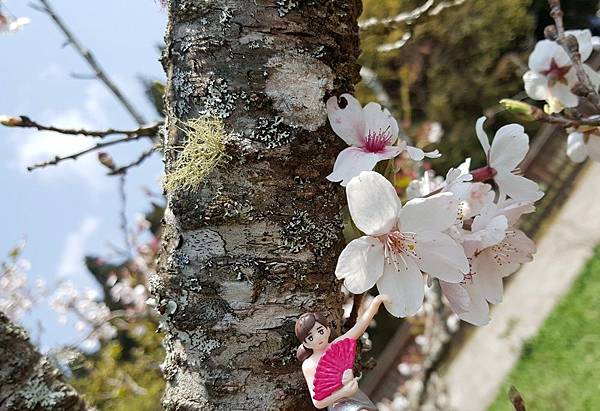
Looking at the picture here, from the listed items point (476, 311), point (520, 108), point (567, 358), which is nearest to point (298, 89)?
point (476, 311)

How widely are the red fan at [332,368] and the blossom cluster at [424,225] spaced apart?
56 mm

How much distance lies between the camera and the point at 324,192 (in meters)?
0.65

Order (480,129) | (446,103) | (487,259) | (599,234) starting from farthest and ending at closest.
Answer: (446,103)
(599,234)
(480,129)
(487,259)

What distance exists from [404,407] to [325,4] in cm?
350

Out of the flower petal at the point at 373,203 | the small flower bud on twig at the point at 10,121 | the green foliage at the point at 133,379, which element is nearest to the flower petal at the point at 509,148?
the flower petal at the point at 373,203

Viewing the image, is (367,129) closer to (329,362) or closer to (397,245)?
(397,245)

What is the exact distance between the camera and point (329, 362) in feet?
1.80

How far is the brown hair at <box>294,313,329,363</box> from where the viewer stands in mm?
562

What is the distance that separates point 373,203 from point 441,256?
86 millimetres

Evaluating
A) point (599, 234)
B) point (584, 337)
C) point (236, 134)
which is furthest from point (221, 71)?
point (599, 234)

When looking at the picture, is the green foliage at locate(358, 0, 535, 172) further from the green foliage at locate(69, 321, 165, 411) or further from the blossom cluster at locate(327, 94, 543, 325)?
the blossom cluster at locate(327, 94, 543, 325)

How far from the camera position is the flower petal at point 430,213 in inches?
22.1

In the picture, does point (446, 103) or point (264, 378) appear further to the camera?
point (446, 103)

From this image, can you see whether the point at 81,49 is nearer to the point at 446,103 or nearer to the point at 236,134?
the point at 236,134
